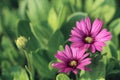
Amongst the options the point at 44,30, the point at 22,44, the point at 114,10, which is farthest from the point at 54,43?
the point at 114,10

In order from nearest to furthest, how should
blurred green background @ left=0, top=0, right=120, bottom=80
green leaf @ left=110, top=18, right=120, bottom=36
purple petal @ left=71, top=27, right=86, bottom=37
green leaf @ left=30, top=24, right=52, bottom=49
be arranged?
purple petal @ left=71, top=27, right=86, bottom=37
blurred green background @ left=0, top=0, right=120, bottom=80
green leaf @ left=30, top=24, right=52, bottom=49
green leaf @ left=110, top=18, right=120, bottom=36

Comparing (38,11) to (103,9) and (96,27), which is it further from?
(96,27)

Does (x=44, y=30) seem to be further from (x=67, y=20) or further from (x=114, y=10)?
(x=114, y=10)

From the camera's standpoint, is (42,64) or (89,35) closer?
(89,35)

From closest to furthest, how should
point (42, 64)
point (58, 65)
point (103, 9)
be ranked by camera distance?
point (58, 65)
point (42, 64)
point (103, 9)

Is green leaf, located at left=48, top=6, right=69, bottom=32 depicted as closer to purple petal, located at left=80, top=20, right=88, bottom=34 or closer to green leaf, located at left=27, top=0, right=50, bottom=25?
green leaf, located at left=27, top=0, right=50, bottom=25

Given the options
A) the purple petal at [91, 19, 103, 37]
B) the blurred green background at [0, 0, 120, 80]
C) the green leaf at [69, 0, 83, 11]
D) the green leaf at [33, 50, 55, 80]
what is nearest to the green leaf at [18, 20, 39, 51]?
the blurred green background at [0, 0, 120, 80]

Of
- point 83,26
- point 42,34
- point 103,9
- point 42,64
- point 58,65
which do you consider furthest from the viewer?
point 103,9

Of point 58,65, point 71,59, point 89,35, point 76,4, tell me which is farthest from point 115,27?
point 58,65
